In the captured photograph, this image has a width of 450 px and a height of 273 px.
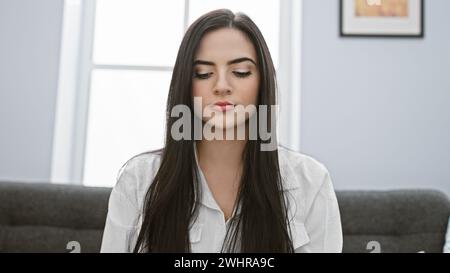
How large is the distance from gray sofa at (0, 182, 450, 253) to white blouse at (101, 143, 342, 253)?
0.62 m

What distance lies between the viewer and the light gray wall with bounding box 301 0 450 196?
6.46ft

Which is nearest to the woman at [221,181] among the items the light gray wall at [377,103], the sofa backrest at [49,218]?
the sofa backrest at [49,218]

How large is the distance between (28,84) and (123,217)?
133cm

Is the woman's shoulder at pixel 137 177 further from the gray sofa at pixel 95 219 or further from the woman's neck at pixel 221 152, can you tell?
the gray sofa at pixel 95 219

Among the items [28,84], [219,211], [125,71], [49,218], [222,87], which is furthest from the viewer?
[125,71]

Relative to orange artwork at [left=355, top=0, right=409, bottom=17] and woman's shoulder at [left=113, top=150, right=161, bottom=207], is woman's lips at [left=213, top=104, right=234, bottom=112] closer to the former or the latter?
woman's shoulder at [left=113, top=150, right=161, bottom=207]

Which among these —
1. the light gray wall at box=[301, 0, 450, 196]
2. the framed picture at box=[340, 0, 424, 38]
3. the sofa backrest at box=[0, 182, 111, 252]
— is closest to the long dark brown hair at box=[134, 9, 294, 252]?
the sofa backrest at box=[0, 182, 111, 252]

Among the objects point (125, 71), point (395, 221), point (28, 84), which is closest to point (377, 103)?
point (395, 221)

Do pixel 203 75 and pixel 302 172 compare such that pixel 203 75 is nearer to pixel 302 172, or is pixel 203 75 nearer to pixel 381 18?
pixel 302 172

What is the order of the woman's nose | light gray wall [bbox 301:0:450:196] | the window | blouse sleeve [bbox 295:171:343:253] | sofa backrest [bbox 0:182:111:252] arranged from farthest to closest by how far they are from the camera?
1. the window
2. light gray wall [bbox 301:0:450:196]
3. sofa backrest [bbox 0:182:111:252]
4. blouse sleeve [bbox 295:171:343:253]
5. the woman's nose

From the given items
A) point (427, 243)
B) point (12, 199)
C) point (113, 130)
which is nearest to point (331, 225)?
point (427, 243)

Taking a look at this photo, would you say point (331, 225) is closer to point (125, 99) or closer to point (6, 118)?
point (125, 99)

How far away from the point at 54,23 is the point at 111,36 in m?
0.29

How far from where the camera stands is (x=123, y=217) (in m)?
0.94
